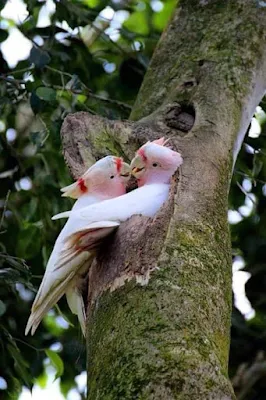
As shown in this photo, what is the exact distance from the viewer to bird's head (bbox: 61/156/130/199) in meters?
1.79

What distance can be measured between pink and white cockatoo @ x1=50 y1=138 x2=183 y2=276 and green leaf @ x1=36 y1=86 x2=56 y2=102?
616 mm

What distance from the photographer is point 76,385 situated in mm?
2879

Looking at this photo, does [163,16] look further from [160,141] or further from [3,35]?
[160,141]

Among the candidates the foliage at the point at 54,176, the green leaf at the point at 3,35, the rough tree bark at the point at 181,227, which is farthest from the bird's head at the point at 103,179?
the green leaf at the point at 3,35

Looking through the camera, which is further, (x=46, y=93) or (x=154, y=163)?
(x=46, y=93)

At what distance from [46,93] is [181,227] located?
1050 millimetres

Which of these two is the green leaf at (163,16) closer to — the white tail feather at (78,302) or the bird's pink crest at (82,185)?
the bird's pink crest at (82,185)

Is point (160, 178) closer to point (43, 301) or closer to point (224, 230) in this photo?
point (224, 230)

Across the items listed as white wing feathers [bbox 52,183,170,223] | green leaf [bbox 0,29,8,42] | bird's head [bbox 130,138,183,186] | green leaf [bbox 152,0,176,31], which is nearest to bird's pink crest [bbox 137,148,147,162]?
bird's head [bbox 130,138,183,186]

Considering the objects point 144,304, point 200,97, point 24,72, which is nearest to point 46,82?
point 24,72

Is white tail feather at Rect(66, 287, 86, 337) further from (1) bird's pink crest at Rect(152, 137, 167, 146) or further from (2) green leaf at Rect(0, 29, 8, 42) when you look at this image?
(2) green leaf at Rect(0, 29, 8, 42)

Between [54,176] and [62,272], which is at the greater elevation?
A: [62,272]

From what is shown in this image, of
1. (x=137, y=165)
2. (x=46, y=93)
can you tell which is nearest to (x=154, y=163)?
(x=137, y=165)

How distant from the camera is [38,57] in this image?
8.61 feet
